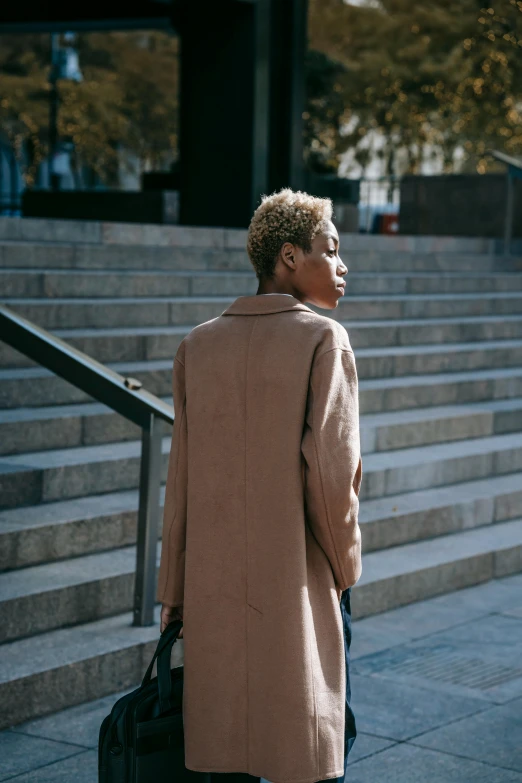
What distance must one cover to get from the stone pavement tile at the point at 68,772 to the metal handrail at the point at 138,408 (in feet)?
3.53

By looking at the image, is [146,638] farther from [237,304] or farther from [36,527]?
[237,304]

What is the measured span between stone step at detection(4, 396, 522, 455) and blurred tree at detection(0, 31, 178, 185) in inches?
1035

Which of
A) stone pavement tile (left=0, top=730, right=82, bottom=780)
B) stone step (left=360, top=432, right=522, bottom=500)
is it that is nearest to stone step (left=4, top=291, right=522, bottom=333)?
stone step (left=360, top=432, right=522, bottom=500)

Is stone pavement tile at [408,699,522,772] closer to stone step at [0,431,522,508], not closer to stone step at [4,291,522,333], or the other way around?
stone step at [0,431,522,508]

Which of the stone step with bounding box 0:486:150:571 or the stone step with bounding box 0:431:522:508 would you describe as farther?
the stone step with bounding box 0:431:522:508

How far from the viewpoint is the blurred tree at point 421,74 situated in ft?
95.7

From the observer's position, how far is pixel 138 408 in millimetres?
5543

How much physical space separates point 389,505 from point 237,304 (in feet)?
15.8

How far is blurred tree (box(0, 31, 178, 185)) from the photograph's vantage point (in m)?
34.6

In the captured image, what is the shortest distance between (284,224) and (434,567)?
4.49 meters

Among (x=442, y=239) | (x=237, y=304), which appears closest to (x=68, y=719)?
(x=237, y=304)

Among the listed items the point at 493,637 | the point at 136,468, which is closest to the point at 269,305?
the point at 493,637

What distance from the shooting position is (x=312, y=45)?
33.9 m

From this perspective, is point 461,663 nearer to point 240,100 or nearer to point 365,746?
point 365,746
